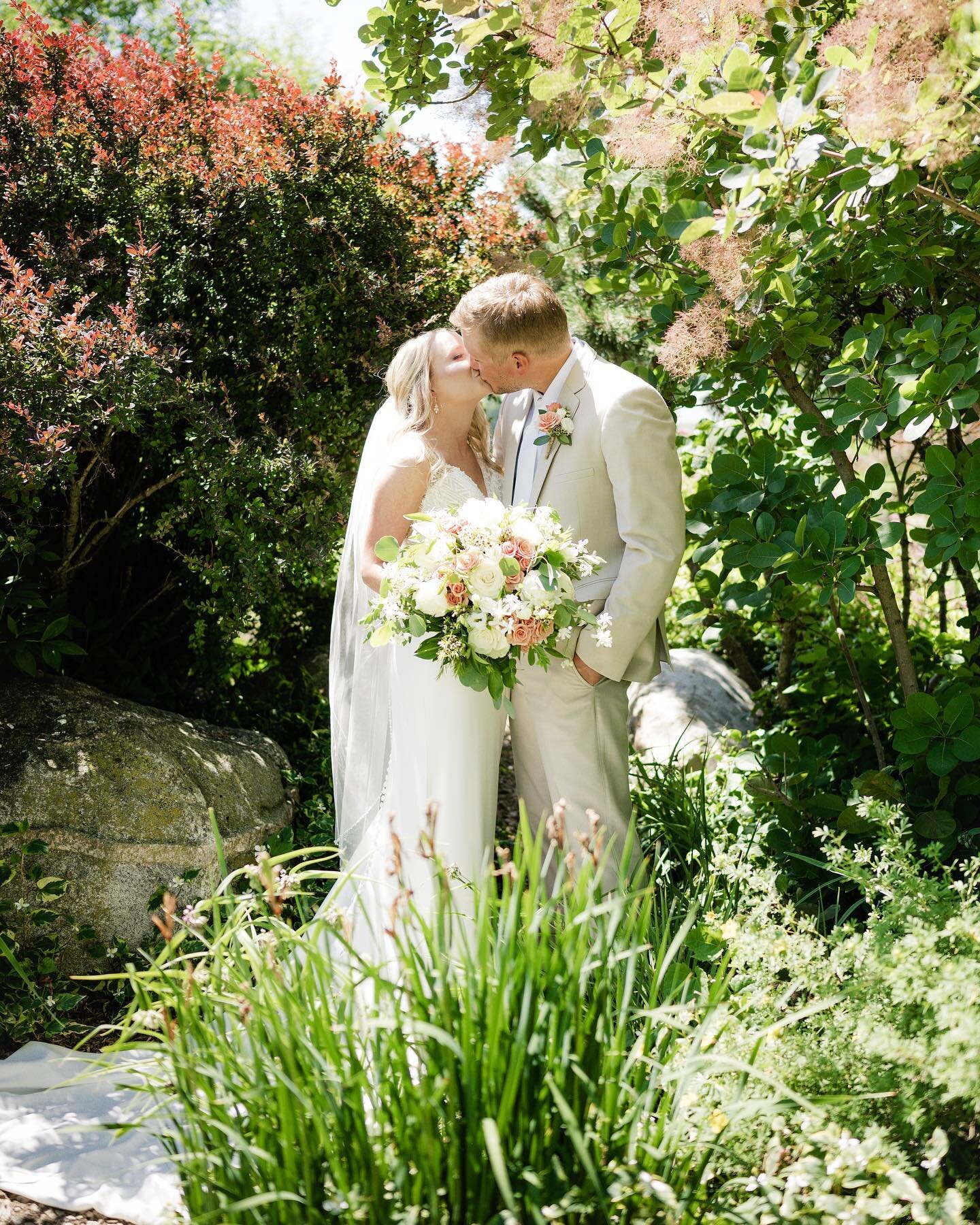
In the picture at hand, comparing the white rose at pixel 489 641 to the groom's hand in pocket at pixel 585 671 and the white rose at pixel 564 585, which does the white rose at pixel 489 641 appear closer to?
the white rose at pixel 564 585

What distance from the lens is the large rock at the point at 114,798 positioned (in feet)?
11.6

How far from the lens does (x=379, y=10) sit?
3.40 m

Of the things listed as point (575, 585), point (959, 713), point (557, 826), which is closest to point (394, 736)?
point (575, 585)

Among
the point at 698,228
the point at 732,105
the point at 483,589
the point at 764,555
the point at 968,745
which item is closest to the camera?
the point at 732,105

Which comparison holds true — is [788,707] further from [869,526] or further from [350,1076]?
[350,1076]

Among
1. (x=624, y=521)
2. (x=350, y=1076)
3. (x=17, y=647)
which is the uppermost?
(x=624, y=521)

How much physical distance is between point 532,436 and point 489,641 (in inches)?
41.6

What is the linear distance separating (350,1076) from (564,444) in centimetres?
208

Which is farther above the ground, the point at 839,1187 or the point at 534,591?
the point at 534,591

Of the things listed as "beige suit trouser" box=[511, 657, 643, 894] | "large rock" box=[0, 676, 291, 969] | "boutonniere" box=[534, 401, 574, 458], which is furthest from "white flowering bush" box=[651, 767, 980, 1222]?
"large rock" box=[0, 676, 291, 969]

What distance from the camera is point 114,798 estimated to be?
3637 millimetres

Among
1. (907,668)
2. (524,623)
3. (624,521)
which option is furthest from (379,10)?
(907,668)

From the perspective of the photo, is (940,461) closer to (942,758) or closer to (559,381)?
(942,758)

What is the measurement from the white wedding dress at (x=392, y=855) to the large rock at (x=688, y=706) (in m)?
1.70
